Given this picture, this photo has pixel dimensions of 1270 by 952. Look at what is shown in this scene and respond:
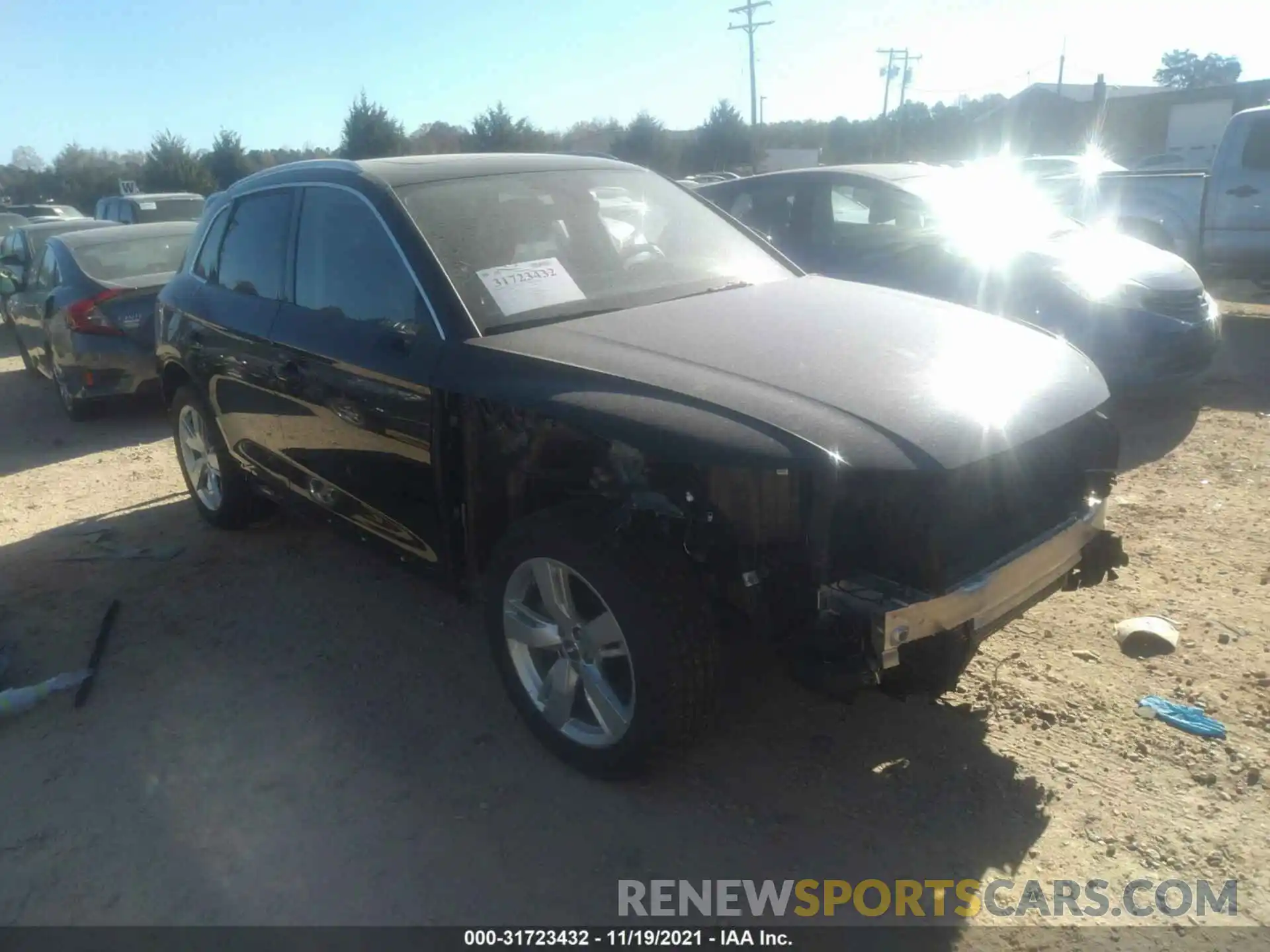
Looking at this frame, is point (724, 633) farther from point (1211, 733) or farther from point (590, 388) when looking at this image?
point (1211, 733)

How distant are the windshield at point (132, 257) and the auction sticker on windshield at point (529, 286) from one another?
5890mm

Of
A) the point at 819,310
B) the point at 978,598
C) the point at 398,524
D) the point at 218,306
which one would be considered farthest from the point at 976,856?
the point at 218,306

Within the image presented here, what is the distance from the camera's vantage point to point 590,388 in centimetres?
294

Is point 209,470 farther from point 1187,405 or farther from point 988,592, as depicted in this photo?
point 1187,405

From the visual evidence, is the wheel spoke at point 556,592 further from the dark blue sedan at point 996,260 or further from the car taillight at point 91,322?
the car taillight at point 91,322

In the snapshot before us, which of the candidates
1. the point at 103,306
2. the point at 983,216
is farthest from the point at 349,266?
the point at 103,306

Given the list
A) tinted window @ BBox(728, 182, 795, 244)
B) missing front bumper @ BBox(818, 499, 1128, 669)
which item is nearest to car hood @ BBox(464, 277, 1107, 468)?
missing front bumper @ BBox(818, 499, 1128, 669)

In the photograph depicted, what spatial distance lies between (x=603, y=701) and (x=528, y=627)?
348mm

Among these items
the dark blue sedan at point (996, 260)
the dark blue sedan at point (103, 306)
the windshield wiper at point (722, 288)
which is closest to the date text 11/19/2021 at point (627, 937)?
the windshield wiper at point (722, 288)

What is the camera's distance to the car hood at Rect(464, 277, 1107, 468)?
267cm

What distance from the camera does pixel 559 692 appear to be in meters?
3.21

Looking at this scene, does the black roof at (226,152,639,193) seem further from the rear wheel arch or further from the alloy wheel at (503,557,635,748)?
the alloy wheel at (503,557,635,748)

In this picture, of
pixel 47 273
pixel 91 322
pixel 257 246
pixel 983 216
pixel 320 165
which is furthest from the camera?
pixel 47 273

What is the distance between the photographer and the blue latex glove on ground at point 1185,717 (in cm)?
326
